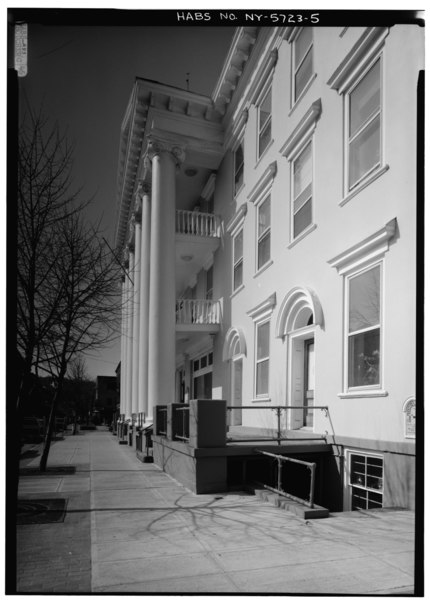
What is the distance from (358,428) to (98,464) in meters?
7.02

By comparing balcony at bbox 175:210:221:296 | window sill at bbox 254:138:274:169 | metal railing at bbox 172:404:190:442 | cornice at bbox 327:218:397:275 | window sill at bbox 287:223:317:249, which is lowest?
metal railing at bbox 172:404:190:442

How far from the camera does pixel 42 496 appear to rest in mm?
8359

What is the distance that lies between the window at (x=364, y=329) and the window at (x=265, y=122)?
19.2 feet

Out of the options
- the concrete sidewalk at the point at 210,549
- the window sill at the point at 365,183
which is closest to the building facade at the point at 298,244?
the window sill at the point at 365,183

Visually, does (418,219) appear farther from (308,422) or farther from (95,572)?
(308,422)

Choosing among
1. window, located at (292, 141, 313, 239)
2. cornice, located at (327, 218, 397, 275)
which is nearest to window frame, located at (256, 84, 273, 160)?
window, located at (292, 141, 313, 239)

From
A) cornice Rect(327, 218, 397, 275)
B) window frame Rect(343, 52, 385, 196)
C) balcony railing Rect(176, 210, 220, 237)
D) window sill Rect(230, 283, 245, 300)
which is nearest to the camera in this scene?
cornice Rect(327, 218, 397, 275)

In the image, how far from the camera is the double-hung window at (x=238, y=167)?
16.1 metres

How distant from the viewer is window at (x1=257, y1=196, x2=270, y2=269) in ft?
44.4

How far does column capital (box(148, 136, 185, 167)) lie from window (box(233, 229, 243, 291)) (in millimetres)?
3177

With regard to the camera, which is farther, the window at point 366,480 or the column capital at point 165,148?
the column capital at point 165,148

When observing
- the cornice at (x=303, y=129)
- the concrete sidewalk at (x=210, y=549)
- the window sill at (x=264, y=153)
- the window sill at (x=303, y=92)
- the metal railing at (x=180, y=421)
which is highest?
the window sill at (x=303, y=92)

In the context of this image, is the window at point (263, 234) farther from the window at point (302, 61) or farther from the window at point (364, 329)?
the window at point (364, 329)

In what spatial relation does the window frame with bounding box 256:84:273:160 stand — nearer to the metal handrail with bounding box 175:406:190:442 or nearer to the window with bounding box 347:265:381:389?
the window with bounding box 347:265:381:389
